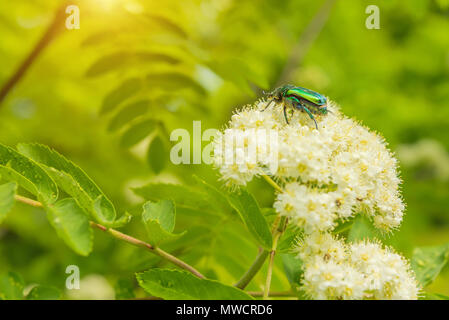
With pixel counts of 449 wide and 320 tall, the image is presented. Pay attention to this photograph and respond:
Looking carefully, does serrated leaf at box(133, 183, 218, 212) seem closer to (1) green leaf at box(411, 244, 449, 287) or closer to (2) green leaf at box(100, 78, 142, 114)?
(2) green leaf at box(100, 78, 142, 114)

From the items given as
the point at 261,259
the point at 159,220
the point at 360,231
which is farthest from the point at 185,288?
the point at 360,231

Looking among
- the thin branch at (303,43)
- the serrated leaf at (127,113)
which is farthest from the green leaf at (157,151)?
the thin branch at (303,43)

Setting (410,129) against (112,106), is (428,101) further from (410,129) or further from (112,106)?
(112,106)

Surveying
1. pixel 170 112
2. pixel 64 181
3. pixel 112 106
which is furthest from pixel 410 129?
pixel 64 181

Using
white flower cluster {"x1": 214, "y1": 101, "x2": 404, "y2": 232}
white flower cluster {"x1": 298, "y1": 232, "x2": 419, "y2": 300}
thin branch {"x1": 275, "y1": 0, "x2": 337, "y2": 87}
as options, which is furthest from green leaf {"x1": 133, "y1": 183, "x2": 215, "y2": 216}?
thin branch {"x1": 275, "y1": 0, "x2": 337, "y2": 87}

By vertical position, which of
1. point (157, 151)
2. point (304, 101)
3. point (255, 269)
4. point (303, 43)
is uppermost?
point (303, 43)

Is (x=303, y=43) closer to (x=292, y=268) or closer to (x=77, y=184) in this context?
(x=292, y=268)

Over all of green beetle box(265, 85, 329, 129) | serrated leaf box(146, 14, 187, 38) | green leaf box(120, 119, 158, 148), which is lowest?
green beetle box(265, 85, 329, 129)
